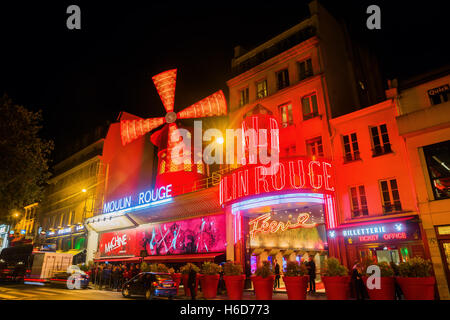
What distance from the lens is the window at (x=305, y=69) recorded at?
16.8m

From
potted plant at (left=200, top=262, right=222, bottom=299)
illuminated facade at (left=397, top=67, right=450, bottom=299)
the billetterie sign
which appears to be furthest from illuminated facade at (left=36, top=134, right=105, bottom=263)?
illuminated facade at (left=397, top=67, right=450, bottom=299)

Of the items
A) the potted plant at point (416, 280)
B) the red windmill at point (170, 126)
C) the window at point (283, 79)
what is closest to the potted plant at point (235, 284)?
the potted plant at point (416, 280)

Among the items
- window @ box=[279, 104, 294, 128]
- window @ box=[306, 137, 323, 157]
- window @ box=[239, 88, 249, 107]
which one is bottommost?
window @ box=[306, 137, 323, 157]

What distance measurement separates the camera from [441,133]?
451 inches

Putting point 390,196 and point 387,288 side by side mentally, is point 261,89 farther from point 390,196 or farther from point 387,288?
point 387,288

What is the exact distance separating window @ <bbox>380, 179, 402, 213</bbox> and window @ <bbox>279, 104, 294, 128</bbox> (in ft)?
19.3

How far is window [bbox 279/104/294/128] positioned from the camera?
16781 mm

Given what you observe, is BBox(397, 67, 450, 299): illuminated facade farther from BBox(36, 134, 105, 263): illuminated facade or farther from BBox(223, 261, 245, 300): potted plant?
BBox(36, 134, 105, 263): illuminated facade

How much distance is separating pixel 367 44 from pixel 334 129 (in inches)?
438

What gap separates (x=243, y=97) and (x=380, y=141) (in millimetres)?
9199

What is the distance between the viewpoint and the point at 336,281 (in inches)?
346

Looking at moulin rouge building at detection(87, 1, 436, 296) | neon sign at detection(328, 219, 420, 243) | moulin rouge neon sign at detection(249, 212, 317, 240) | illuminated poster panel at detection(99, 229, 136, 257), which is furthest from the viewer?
illuminated poster panel at detection(99, 229, 136, 257)

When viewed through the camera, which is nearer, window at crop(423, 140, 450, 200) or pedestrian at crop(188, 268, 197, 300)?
window at crop(423, 140, 450, 200)

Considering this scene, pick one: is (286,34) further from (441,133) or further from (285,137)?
(441,133)
